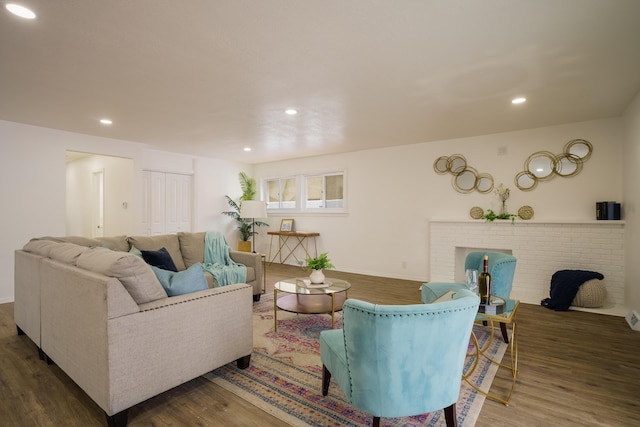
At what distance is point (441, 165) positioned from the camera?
206 inches

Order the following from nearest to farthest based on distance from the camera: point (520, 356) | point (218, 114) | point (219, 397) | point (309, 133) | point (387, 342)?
point (387, 342) < point (219, 397) < point (520, 356) < point (218, 114) < point (309, 133)

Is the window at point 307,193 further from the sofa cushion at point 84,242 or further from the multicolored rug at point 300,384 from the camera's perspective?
the sofa cushion at point 84,242

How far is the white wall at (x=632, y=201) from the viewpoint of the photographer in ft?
10.8

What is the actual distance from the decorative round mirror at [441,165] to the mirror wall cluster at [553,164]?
102 cm

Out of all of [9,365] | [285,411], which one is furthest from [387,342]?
[9,365]

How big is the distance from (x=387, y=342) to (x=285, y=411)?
0.95m

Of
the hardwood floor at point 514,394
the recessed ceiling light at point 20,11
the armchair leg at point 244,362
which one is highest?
the recessed ceiling light at point 20,11

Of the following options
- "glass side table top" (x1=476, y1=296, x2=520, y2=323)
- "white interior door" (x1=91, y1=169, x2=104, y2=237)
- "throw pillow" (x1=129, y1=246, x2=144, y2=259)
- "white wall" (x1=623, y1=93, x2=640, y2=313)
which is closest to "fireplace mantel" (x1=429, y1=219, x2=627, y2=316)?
"white wall" (x1=623, y1=93, x2=640, y2=313)

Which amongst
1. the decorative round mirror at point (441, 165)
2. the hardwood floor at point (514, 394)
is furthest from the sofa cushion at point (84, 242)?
the decorative round mirror at point (441, 165)

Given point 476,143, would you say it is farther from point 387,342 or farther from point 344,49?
point 387,342

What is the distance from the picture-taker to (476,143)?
4914 mm

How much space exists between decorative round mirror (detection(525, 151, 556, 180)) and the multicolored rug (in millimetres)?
2640

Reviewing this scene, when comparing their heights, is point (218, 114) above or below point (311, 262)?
above

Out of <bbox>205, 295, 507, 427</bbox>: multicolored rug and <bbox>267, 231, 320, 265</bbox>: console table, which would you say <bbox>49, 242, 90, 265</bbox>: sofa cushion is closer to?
<bbox>205, 295, 507, 427</bbox>: multicolored rug
